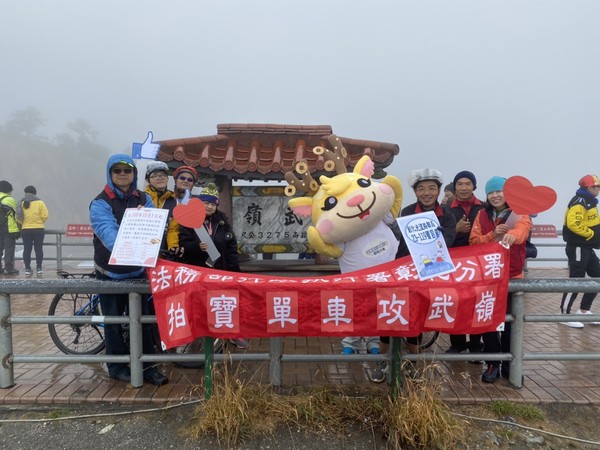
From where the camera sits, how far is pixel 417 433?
253cm

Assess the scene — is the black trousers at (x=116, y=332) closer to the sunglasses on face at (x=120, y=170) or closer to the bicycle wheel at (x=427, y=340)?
the sunglasses on face at (x=120, y=170)

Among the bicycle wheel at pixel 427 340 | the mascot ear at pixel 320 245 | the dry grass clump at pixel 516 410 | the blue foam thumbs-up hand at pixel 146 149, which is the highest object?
the blue foam thumbs-up hand at pixel 146 149

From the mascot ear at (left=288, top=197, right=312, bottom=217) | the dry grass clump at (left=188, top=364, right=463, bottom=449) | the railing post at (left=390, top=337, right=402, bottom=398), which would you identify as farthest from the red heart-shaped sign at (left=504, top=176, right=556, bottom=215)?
the mascot ear at (left=288, top=197, right=312, bottom=217)

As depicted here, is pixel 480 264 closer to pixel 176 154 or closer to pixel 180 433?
pixel 180 433

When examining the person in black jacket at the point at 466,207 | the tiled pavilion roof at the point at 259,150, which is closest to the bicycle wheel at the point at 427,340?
the person in black jacket at the point at 466,207

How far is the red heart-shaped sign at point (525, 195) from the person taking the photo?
281 cm

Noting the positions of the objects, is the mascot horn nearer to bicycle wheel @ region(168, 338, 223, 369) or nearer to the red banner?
the red banner

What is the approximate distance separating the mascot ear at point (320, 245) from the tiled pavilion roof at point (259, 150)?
1628mm

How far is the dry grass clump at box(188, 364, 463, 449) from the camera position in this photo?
254cm

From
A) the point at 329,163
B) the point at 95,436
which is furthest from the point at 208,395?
the point at 329,163

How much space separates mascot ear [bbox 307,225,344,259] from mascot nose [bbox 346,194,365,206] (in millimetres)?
423

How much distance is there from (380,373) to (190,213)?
2.24 meters

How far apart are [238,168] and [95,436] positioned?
10.8ft

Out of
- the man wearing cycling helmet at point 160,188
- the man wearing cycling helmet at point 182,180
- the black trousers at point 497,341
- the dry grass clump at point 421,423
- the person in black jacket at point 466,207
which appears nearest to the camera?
the dry grass clump at point 421,423
